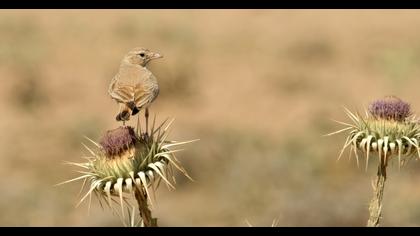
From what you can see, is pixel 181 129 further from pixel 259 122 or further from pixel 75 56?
pixel 75 56

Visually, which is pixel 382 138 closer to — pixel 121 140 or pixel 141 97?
pixel 141 97

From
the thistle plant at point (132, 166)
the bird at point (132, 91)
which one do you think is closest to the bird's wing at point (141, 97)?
the bird at point (132, 91)

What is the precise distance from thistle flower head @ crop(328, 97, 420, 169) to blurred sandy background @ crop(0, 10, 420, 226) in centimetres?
919

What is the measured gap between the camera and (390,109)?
21.9 feet

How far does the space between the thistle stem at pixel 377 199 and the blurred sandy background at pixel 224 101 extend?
9.36 metres

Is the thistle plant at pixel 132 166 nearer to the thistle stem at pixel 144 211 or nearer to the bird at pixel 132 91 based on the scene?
the thistle stem at pixel 144 211

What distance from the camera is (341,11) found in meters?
35.8

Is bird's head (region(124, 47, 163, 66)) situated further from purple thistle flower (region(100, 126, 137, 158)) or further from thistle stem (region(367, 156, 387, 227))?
thistle stem (region(367, 156, 387, 227))

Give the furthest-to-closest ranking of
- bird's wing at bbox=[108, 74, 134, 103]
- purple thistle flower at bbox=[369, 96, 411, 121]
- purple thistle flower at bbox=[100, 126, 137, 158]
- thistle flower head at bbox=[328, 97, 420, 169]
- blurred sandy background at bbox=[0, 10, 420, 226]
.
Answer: blurred sandy background at bbox=[0, 10, 420, 226] < purple thistle flower at bbox=[369, 96, 411, 121] < thistle flower head at bbox=[328, 97, 420, 169] < bird's wing at bbox=[108, 74, 134, 103] < purple thistle flower at bbox=[100, 126, 137, 158]

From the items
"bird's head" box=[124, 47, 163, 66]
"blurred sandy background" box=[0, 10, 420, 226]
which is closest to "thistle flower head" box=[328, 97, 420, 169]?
"bird's head" box=[124, 47, 163, 66]

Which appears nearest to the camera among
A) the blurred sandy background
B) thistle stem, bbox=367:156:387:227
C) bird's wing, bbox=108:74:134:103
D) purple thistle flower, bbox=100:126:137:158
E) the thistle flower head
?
purple thistle flower, bbox=100:126:137:158

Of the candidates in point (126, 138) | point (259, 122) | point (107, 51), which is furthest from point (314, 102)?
point (126, 138)

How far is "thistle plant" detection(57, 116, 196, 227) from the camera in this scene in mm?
5438

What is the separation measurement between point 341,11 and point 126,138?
31169 millimetres
